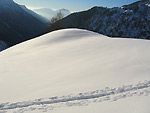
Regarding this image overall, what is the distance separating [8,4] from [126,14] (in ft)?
359

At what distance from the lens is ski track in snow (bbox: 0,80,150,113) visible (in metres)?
2.12

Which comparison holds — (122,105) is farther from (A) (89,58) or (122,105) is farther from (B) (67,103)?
(A) (89,58)

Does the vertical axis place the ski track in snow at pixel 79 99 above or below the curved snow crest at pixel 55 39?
below

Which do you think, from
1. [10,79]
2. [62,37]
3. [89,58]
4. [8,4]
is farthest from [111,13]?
[8,4]

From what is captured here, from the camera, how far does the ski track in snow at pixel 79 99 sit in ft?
6.97

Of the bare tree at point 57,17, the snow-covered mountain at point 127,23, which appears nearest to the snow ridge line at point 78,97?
the snow-covered mountain at point 127,23

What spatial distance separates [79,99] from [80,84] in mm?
440

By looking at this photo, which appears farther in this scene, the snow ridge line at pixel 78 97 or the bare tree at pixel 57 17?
the bare tree at pixel 57 17

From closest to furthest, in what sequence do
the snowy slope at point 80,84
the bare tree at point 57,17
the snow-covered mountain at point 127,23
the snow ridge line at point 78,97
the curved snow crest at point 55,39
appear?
the snowy slope at point 80,84 → the snow ridge line at point 78,97 → the curved snow crest at point 55,39 → the snow-covered mountain at point 127,23 → the bare tree at point 57,17

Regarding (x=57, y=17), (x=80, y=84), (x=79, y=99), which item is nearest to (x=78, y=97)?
(x=79, y=99)

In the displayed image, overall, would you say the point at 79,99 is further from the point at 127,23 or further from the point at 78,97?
the point at 127,23

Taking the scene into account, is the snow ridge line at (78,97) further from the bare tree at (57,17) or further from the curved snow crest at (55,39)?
the bare tree at (57,17)

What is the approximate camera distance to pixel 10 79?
10.3 feet

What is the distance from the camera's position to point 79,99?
2221mm
